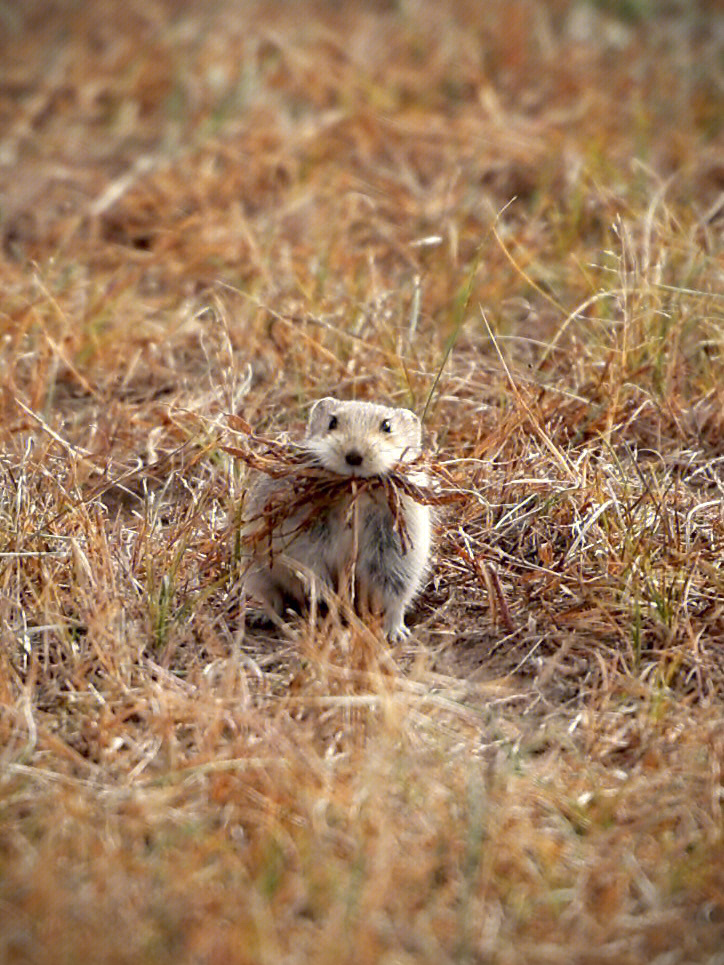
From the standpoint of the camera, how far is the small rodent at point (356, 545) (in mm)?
3879

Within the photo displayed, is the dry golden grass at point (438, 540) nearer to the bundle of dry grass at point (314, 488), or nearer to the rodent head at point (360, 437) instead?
the bundle of dry grass at point (314, 488)

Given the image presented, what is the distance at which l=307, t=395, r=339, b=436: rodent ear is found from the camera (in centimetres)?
401

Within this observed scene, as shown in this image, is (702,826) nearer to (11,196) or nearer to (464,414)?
(464,414)

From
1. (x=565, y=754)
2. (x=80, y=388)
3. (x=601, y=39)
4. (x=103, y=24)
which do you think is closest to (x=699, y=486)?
(x=565, y=754)

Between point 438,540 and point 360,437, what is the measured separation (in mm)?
657

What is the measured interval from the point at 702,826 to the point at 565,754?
1.35 ft

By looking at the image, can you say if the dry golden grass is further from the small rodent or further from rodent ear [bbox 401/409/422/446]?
rodent ear [bbox 401/409/422/446]

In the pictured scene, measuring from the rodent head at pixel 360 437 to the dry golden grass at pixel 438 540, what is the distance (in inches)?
14.7

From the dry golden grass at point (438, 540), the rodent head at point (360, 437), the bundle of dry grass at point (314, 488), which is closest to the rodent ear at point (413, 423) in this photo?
the rodent head at point (360, 437)

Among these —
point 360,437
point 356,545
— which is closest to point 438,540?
point 356,545

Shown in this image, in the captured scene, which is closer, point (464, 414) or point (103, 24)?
point (464, 414)

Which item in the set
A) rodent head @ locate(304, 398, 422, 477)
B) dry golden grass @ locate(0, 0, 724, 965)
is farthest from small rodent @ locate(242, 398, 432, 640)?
dry golden grass @ locate(0, 0, 724, 965)

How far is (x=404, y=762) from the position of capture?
10.3ft

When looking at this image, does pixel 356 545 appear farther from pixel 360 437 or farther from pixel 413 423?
pixel 413 423
